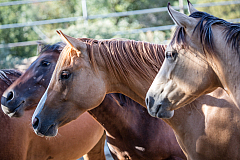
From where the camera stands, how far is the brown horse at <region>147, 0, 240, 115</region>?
1704 mm

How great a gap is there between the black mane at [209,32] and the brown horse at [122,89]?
0.51 meters

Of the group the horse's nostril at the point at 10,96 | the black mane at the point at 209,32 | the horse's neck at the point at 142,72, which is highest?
the black mane at the point at 209,32

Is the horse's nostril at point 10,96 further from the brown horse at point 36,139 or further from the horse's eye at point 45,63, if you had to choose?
the horse's eye at point 45,63

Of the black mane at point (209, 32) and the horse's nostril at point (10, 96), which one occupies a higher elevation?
the black mane at point (209, 32)

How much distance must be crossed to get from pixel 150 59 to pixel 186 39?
53 cm

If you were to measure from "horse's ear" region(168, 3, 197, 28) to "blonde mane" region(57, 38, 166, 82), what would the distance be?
1.88 ft

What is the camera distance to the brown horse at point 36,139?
2876mm

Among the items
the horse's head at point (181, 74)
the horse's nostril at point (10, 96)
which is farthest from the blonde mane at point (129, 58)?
the horse's nostril at point (10, 96)

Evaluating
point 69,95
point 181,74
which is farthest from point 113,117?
point 181,74

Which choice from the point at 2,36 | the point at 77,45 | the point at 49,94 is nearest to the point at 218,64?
the point at 77,45

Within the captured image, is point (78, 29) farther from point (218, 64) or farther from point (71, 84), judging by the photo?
point (218, 64)

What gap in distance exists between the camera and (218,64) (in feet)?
5.74

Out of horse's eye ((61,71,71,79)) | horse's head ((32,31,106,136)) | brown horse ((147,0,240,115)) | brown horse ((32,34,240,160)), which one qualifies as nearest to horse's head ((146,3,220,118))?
brown horse ((147,0,240,115))

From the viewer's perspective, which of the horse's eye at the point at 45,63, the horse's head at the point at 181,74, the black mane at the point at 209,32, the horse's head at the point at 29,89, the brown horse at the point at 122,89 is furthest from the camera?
the horse's eye at the point at 45,63
